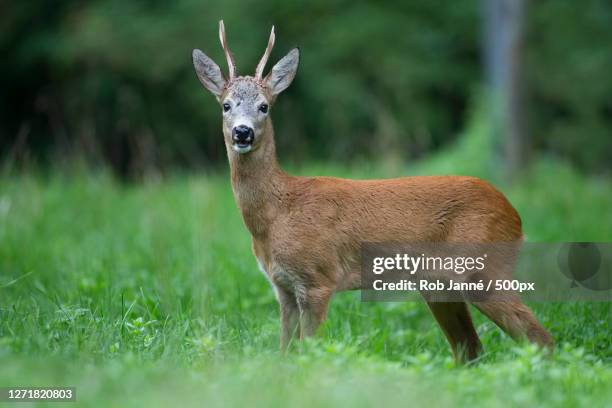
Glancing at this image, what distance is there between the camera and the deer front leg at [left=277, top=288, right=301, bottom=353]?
5148mm

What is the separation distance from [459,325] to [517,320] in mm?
449

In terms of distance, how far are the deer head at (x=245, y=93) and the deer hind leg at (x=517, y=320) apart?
5.06ft

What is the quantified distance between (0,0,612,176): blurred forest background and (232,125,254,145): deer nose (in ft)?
30.0

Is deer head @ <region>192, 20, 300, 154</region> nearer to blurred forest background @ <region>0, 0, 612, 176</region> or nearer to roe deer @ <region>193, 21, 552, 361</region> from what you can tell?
roe deer @ <region>193, 21, 552, 361</region>

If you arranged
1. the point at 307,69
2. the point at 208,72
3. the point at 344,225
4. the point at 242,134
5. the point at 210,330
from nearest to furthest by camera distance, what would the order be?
the point at 210,330
the point at 242,134
the point at 344,225
the point at 208,72
the point at 307,69

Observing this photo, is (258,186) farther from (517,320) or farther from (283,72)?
(517,320)

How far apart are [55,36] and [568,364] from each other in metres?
12.5

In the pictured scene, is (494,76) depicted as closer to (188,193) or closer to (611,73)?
(611,73)

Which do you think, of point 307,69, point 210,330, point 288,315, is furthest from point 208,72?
point 307,69

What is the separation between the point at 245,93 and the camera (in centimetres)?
536

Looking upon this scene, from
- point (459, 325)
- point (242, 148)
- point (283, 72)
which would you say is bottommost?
point (459, 325)

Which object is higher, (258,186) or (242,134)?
(242,134)

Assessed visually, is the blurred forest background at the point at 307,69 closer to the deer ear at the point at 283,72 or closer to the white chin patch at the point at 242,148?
the deer ear at the point at 283,72

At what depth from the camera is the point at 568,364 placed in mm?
4531
